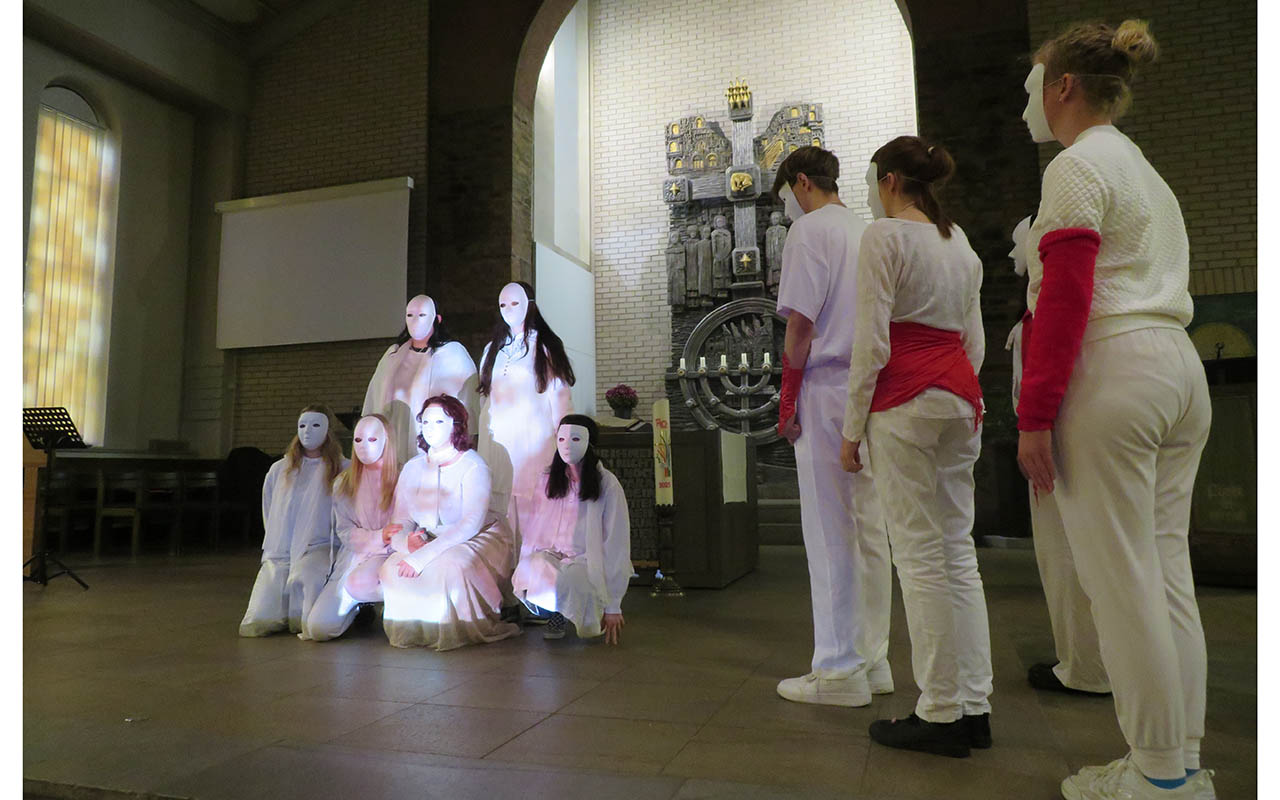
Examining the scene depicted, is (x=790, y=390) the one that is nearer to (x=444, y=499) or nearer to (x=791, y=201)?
(x=791, y=201)

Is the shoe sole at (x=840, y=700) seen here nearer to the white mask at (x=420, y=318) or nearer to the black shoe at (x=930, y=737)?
the black shoe at (x=930, y=737)

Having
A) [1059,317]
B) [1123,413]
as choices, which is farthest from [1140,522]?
[1059,317]

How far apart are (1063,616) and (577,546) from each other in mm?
2091

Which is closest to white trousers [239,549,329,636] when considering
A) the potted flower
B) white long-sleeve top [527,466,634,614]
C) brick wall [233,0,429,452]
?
white long-sleeve top [527,466,634,614]

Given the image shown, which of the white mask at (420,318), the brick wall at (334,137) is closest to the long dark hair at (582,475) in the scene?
the white mask at (420,318)

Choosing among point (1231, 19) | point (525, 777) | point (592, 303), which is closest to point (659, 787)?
point (525, 777)

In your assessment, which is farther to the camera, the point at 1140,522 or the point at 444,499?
the point at 444,499

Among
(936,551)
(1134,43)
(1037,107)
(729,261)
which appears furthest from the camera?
(729,261)

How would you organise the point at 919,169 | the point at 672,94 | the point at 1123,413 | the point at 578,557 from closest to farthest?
the point at 1123,413
the point at 919,169
the point at 578,557
the point at 672,94

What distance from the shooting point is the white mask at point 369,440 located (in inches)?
169

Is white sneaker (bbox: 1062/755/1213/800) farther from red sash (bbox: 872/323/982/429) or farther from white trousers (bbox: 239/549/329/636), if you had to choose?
white trousers (bbox: 239/549/329/636)

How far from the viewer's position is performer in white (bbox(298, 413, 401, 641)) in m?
4.11

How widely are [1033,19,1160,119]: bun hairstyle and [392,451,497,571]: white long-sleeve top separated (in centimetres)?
301

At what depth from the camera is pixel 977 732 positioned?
229 centimetres
